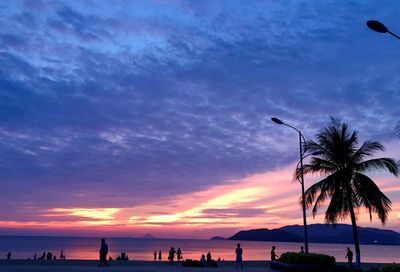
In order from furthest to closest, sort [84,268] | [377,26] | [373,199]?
1. [373,199]
2. [84,268]
3. [377,26]

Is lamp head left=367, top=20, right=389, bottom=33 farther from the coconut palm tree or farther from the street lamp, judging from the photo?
the coconut palm tree

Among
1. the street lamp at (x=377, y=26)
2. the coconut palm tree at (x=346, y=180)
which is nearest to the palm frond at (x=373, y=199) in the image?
the coconut palm tree at (x=346, y=180)

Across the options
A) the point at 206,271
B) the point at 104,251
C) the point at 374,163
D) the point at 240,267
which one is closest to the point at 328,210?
the point at 374,163

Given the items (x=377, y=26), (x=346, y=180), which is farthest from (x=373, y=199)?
(x=377, y=26)

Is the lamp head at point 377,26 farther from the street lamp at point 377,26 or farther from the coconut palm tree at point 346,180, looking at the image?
the coconut palm tree at point 346,180

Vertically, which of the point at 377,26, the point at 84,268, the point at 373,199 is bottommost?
the point at 84,268

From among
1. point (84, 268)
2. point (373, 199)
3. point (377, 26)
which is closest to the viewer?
point (377, 26)

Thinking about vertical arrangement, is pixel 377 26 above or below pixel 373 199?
above

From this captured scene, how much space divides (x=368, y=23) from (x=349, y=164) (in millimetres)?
17210

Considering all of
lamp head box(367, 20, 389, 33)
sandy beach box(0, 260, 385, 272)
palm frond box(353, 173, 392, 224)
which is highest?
lamp head box(367, 20, 389, 33)

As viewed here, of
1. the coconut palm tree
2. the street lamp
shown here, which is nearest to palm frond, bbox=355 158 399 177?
the coconut palm tree

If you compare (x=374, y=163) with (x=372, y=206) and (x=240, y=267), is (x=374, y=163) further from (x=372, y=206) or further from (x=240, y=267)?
(x=240, y=267)

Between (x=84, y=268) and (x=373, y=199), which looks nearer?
(x=84, y=268)

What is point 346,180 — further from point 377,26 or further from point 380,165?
point 377,26
